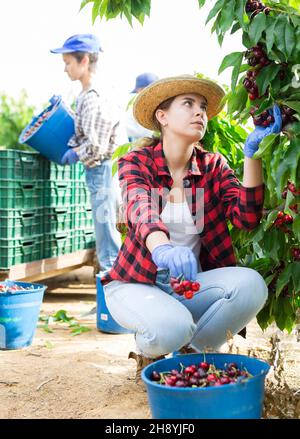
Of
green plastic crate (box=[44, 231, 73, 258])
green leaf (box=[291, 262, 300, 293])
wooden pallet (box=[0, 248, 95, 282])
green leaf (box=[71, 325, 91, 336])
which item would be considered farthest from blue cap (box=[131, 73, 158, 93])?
green leaf (box=[291, 262, 300, 293])

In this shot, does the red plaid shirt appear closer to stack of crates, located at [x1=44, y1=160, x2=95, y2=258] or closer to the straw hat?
the straw hat

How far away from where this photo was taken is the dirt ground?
2.31 m

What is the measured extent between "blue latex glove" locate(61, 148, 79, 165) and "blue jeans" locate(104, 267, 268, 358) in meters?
2.09

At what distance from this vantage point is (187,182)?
8.37 feet

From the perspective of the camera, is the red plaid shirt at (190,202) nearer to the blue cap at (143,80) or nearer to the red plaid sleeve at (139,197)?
the red plaid sleeve at (139,197)

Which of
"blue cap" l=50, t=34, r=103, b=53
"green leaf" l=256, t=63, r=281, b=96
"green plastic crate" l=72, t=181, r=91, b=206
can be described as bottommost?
"green plastic crate" l=72, t=181, r=91, b=206

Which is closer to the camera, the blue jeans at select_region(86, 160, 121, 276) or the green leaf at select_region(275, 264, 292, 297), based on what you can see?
the green leaf at select_region(275, 264, 292, 297)

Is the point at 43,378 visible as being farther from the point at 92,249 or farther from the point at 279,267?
the point at 92,249

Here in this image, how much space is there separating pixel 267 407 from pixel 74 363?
3.81 feet

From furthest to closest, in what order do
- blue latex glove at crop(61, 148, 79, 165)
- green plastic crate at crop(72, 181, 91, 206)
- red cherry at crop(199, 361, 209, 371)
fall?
green plastic crate at crop(72, 181, 91, 206), blue latex glove at crop(61, 148, 79, 165), red cherry at crop(199, 361, 209, 371)

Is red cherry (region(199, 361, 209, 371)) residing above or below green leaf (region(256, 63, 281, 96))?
below

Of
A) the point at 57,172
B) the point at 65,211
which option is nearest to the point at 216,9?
the point at 57,172

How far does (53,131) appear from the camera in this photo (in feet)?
14.7

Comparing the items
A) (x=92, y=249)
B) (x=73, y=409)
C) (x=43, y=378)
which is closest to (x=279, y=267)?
(x=73, y=409)
